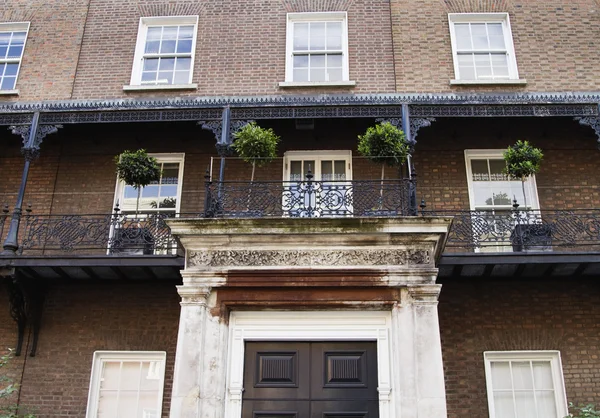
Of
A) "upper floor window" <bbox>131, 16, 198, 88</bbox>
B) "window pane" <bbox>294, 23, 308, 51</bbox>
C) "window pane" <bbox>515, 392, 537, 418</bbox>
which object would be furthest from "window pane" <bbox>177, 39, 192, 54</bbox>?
"window pane" <bbox>515, 392, 537, 418</bbox>

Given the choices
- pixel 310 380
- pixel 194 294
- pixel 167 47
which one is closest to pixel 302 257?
pixel 194 294

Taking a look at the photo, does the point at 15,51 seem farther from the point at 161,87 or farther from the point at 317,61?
the point at 317,61

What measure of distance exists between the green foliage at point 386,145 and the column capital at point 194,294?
3.61 meters

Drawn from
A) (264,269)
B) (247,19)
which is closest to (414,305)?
(264,269)

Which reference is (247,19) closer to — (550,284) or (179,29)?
(179,29)

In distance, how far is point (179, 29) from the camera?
48.1ft

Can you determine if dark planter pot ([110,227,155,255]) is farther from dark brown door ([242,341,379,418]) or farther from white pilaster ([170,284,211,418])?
dark brown door ([242,341,379,418])

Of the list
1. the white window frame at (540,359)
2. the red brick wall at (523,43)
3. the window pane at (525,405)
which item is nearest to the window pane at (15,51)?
the red brick wall at (523,43)

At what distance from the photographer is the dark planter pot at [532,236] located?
10758 millimetres

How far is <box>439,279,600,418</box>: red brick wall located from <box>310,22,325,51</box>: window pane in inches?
244

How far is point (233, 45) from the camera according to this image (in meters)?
14.1

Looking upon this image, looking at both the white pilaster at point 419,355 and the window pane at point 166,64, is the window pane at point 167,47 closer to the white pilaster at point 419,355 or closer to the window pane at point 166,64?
the window pane at point 166,64

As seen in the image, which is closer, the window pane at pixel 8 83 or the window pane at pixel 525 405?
the window pane at pixel 525 405

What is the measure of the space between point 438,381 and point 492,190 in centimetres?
494
